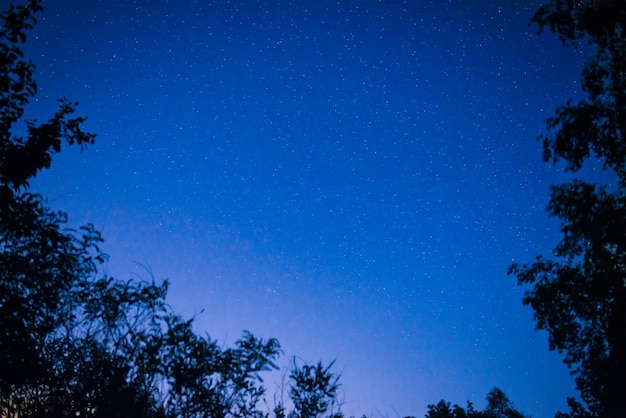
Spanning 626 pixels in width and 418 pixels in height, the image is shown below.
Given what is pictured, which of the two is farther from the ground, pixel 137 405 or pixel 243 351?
pixel 243 351

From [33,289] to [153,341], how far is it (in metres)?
4.32

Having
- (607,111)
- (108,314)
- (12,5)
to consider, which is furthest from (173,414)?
(607,111)

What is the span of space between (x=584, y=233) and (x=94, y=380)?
13.8 metres

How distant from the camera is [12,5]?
27.1 ft

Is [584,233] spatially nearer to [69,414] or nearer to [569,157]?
[569,157]

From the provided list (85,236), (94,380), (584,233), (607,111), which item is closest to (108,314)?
(94,380)

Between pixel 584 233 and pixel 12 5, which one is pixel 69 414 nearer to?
pixel 12 5

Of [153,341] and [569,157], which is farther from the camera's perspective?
[569,157]

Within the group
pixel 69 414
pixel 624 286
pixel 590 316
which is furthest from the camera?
pixel 590 316

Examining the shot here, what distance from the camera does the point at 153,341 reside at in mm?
8023

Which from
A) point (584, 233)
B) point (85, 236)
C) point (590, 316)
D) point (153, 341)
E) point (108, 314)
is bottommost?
point (153, 341)

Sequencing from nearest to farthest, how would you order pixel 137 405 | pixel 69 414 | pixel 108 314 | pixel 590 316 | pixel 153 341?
1. pixel 137 405
2. pixel 69 414
3. pixel 153 341
4. pixel 108 314
5. pixel 590 316

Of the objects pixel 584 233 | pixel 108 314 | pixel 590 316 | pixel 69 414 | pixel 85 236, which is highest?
pixel 584 233

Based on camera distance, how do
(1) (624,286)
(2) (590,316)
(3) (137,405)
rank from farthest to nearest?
(2) (590,316)
(1) (624,286)
(3) (137,405)
